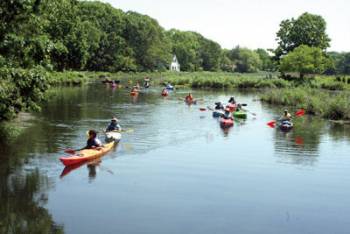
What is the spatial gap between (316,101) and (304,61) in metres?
38.0

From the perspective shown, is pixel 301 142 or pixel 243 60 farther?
pixel 243 60

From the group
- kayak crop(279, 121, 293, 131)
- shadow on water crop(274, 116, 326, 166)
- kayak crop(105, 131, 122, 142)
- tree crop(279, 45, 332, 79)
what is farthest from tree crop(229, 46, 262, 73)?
kayak crop(105, 131, 122, 142)

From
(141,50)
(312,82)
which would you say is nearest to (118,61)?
(141,50)

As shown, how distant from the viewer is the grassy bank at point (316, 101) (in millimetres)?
37906

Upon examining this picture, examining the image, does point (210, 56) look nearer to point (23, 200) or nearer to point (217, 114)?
point (217, 114)

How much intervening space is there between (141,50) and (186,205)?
102 metres

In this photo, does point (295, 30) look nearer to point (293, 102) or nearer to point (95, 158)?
point (293, 102)

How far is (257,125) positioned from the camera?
3481 centimetres

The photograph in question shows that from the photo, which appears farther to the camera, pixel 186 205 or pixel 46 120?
pixel 46 120

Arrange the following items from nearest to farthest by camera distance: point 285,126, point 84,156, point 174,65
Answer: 1. point 84,156
2. point 285,126
3. point 174,65

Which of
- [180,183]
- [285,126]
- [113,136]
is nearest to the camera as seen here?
[180,183]

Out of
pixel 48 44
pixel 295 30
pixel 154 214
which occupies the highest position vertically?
pixel 295 30

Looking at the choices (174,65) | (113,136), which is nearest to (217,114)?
(113,136)

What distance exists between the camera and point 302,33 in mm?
89750
